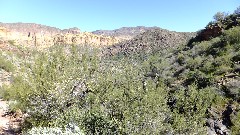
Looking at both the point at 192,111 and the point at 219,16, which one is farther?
the point at 219,16

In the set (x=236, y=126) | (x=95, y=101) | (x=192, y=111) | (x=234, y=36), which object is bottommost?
(x=236, y=126)

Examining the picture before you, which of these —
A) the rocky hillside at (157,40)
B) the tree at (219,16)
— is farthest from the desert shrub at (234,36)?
the rocky hillside at (157,40)

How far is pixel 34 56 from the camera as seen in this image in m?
22.0

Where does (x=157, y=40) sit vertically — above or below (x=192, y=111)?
above

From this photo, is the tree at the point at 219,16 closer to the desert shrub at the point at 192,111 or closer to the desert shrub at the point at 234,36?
the desert shrub at the point at 234,36

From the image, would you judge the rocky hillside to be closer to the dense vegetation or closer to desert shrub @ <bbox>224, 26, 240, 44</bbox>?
desert shrub @ <bbox>224, 26, 240, 44</bbox>

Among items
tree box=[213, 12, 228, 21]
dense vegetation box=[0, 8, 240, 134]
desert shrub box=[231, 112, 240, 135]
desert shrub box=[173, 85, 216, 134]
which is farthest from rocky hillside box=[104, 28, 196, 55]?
dense vegetation box=[0, 8, 240, 134]

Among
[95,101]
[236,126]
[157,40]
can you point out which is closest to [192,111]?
[236,126]

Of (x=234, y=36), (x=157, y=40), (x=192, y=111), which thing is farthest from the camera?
(x=157, y=40)

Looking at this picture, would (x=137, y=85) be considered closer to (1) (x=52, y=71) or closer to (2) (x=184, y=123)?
(2) (x=184, y=123)

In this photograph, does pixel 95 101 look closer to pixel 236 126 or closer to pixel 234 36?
pixel 236 126

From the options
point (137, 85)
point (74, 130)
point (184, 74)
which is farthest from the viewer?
point (184, 74)

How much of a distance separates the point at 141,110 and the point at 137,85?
2916mm

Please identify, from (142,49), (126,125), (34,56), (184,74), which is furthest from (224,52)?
(142,49)
